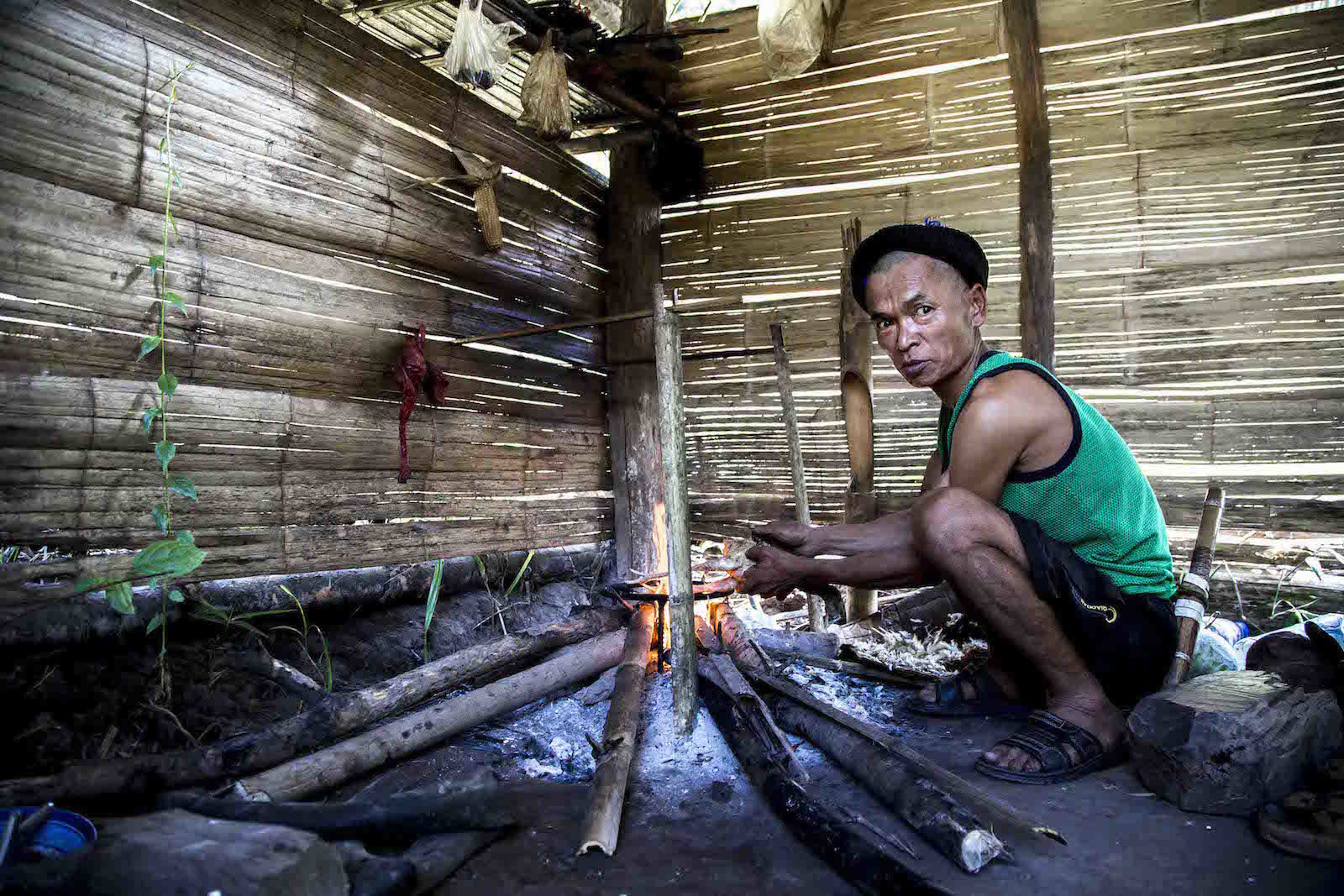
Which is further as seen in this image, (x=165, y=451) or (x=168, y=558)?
(x=165, y=451)

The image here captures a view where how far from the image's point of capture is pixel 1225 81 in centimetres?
505

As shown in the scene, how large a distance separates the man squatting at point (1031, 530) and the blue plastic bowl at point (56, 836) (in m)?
2.31

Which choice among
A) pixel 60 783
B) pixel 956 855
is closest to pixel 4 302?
pixel 60 783

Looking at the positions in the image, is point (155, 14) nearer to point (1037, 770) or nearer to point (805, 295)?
point (805, 295)

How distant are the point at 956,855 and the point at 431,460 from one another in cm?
388

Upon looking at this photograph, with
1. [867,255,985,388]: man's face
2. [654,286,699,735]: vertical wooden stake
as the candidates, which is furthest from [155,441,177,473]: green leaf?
[867,255,985,388]: man's face

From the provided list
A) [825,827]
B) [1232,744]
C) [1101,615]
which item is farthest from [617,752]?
[1232,744]

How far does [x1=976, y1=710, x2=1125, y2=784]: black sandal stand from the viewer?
8.27ft

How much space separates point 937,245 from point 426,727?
2731mm

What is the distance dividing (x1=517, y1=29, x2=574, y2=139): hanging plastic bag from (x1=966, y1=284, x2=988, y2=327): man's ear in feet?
9.82

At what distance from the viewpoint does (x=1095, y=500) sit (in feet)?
9.05

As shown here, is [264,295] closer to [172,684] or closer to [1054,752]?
[172,684]

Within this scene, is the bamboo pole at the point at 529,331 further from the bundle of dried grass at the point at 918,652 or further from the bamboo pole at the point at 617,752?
the bundle of dried grass at the point at 918,652

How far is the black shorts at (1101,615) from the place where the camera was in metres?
2.70
